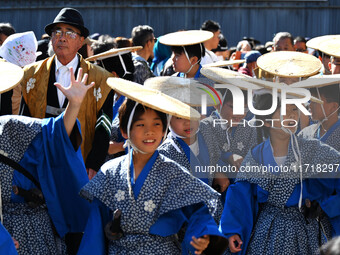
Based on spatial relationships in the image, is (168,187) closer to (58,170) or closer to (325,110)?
(58,170)

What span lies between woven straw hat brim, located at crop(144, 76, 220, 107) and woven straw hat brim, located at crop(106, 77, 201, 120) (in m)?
1.06

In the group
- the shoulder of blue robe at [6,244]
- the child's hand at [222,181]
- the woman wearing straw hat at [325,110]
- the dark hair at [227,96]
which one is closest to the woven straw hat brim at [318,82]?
the woman wearing straw hat at [325,110]

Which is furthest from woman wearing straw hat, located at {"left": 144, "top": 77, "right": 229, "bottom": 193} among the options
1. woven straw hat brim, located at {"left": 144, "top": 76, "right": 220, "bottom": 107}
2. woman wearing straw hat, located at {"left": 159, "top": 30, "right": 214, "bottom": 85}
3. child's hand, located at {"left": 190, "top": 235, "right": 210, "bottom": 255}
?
child's hand, located at {"left": 190, "top": 235, "right": 210, "bottom": 255}

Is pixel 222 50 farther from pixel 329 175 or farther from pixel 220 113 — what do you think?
pixel 329 175

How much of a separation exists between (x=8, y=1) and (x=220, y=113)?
1600cm

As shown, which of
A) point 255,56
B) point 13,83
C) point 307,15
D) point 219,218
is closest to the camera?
point 13,83

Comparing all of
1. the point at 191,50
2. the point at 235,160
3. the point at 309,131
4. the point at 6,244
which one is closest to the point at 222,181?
the point at 235,160

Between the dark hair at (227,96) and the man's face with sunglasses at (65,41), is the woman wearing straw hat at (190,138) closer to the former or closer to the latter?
the dark hair at (227,96)

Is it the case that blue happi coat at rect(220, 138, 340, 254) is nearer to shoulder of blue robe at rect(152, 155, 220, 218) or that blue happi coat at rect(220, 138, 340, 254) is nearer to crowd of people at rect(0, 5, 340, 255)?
crowd of people at rect(0, 5, 340, 255)

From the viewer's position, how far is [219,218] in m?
4.44

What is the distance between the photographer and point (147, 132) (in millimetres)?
3646

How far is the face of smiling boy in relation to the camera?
3.63 metres

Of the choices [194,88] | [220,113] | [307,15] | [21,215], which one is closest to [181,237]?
[21,215]

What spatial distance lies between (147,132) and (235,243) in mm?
974
